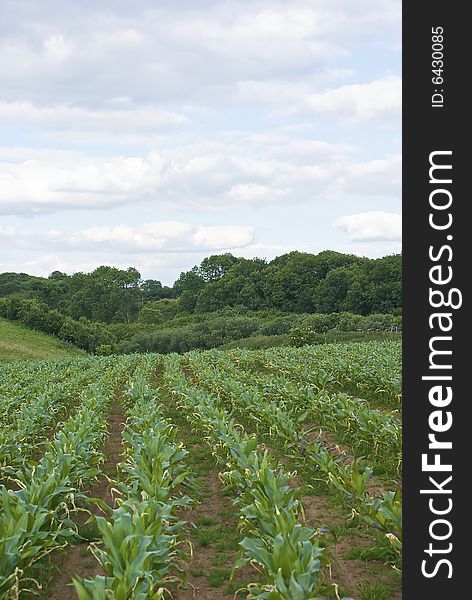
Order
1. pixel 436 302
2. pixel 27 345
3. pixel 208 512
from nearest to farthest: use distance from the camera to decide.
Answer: pixel 436 302 → pixel 208 512 → pixel 27 345

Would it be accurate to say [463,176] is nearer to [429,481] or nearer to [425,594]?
[429,481]

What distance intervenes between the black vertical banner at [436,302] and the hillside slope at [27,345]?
124 feet

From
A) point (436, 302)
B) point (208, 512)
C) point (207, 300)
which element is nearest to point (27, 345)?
point (207, 300)

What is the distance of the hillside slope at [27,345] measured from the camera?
3997cm

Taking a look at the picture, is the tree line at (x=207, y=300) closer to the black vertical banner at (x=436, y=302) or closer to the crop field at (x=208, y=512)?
the crop field at (x=208, y=512)

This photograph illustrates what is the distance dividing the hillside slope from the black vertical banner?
3778cm

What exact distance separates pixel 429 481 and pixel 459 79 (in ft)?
7.09

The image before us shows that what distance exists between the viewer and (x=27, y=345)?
1718 inches

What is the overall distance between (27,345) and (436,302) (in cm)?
4331

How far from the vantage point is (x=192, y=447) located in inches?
405

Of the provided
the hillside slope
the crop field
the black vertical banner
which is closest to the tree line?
the hillside slope

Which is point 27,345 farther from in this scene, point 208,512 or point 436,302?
point 436,302

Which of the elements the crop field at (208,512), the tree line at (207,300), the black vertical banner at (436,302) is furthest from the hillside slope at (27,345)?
the black vertical banner at (436,302)

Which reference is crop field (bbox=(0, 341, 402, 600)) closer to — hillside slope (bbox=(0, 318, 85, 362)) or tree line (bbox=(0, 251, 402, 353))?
hillside slope (bbox=(0, 318, 85, 362))
